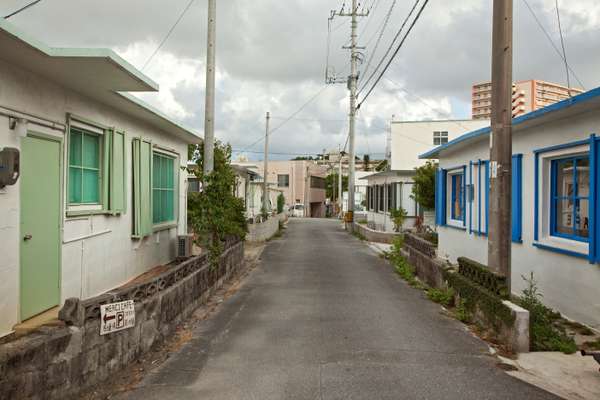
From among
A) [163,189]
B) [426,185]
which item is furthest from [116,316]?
[426,185]

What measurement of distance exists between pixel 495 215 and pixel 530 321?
1576 millimetres

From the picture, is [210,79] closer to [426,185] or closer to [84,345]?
[84,345]

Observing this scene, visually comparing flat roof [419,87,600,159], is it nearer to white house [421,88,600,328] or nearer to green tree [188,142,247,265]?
white house [421,88,600,328]

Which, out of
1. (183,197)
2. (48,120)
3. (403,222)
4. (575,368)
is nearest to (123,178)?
(48,120)

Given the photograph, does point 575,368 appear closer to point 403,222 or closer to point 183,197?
point 183,197

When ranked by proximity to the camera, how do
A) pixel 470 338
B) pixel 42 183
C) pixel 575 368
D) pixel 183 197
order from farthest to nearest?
pixel 183 197 < pixel 470 338 < pixel 42 183 < pixel 575 368

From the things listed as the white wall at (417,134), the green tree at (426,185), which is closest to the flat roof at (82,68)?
the green tree at (426,185)

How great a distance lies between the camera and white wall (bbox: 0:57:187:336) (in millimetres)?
5734

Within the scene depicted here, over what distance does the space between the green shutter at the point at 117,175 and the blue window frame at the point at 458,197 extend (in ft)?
27.3

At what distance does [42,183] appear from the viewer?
6520mm

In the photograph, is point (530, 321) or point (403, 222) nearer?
point (530, 321)

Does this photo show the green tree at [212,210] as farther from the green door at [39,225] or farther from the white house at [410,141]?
the white house at [410,141]

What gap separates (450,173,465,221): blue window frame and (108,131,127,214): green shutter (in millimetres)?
8309

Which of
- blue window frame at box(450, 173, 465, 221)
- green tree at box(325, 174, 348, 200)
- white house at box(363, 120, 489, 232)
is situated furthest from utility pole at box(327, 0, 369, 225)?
green tree at box(325, 174, 348, 200)
